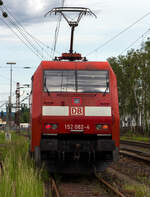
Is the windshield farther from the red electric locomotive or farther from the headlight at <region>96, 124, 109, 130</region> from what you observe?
the headlight at <region>96, 124, 109, 130</region>

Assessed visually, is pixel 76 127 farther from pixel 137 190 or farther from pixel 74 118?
pixel 137 190

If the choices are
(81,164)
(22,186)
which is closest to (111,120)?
(81,164)

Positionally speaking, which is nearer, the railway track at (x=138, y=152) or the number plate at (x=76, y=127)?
the number plate at (x=76, y=127)

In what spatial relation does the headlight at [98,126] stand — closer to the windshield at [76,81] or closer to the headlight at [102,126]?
the headlight at [102,126]

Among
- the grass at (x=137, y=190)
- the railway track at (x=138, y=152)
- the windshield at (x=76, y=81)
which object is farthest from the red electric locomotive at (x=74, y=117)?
the railway track at (x=138, y=152)

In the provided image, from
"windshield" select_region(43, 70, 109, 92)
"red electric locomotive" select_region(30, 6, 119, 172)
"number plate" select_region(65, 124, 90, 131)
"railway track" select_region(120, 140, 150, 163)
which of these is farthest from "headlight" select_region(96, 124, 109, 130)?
"railway track" select_region(120, 140, 150, 163)

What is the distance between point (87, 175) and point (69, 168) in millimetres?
1283

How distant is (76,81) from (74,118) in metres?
1.21

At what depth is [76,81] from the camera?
10.6m

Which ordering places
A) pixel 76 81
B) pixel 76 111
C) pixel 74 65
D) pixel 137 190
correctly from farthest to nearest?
pixel 74 65 < pixel 76 81 < pixel 76 111 < pixel 137 190

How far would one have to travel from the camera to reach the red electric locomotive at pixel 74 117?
9.80m

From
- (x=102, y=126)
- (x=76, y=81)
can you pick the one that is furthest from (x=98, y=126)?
(x=76, y=81)

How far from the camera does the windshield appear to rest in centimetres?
1042

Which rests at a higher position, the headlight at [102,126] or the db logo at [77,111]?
the db logo at [77,111]
